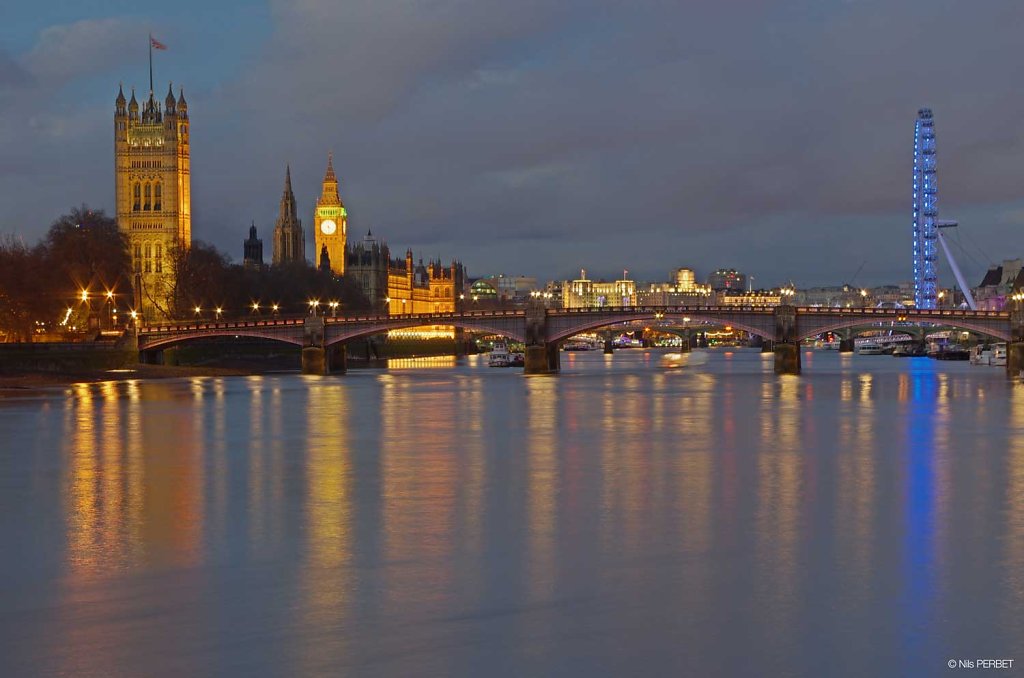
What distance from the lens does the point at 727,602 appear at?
1584 centimetres

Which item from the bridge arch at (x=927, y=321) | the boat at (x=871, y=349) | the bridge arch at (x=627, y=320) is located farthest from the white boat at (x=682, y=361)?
the boat at (x=871, y=349)

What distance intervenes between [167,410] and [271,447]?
718 inches

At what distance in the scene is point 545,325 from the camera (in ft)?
310

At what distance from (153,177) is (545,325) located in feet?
311

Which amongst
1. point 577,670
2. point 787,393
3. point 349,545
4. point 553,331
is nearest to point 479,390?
point 787,393

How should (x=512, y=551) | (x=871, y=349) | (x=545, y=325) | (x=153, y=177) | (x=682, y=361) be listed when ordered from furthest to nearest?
(x=153, y=177) → (x=871, y=349) → (x=682, y=361) → (x=545, y=325) → (x=512, y=551)

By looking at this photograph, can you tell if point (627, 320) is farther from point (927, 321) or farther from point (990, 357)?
point (990, 357)

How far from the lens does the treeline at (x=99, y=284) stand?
8162 cm

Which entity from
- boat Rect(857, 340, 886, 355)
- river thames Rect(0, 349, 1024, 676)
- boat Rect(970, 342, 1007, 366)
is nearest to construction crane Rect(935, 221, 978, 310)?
boat Rect(857, 340, 886, 355)

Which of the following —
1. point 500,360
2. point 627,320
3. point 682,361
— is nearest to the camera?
point 627,320

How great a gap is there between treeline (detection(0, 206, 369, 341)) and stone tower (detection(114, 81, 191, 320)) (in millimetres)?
30758

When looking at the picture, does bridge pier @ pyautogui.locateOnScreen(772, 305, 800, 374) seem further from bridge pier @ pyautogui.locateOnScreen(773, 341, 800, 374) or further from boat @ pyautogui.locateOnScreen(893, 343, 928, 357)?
boat @ pyautogui.locateOnScreen(893, 343, 928, 357)

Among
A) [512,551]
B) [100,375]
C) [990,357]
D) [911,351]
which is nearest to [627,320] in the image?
[990,357]

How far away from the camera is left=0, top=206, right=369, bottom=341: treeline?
3214 inches
